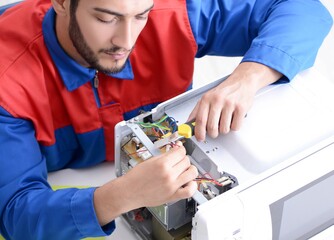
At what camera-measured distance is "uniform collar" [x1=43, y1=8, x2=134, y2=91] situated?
1.48 meters

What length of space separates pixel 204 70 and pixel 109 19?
90 centimetres

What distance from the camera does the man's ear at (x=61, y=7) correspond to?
1.40 metres

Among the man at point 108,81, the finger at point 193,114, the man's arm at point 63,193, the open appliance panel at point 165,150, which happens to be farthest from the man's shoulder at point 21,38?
the finger at point 193,114

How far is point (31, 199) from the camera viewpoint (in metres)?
1.37

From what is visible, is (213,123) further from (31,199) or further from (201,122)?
(31,199)


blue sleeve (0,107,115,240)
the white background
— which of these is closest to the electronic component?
blue sleeve (0,107,115,240)

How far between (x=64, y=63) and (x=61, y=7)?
15 cm

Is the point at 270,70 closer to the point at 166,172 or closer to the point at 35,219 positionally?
the point at 166,172

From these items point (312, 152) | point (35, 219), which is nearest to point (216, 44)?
point (312, 152)

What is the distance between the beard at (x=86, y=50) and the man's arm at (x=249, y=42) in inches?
9.8

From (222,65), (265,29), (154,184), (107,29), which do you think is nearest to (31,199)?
(154,184)

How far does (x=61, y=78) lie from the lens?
4.97 feet

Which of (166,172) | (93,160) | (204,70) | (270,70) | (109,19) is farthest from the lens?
(204,70)

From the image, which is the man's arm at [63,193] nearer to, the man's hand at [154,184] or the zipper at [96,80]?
the man's hand at [154,184]
